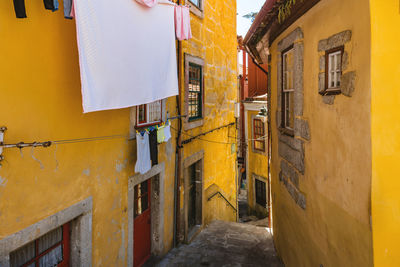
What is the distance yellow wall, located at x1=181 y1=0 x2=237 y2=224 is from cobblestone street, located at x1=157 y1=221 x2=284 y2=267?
3.96 ft

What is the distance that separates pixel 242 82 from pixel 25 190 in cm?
2027

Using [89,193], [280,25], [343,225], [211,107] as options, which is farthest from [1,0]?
[211,107]

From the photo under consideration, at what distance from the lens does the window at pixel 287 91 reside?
5.93 metres

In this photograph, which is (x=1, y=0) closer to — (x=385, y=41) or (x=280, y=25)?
(x=385, y=41)

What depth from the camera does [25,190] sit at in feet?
11.0

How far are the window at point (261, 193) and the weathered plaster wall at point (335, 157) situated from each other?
13.2 metres

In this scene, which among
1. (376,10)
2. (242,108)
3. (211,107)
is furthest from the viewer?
(242,108)

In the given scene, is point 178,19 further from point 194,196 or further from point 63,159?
point 194,196

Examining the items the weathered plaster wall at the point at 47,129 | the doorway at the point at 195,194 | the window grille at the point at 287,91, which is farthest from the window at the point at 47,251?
the doorway at the point at 195,194

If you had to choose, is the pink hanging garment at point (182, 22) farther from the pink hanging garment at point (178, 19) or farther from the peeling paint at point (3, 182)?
the peeling paint at point (3, 182)

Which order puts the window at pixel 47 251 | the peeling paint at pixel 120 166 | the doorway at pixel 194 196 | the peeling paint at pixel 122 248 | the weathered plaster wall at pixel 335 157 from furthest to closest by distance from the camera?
1. the doorway at pixel 194 196
2. the peeling paint at pixel 122 248
3. the peeling paint at pixel 120 166
4. the window at pixel 47 251
5. the weathered plaster wall at pixel 335 157

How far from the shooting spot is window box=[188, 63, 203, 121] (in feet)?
27.8

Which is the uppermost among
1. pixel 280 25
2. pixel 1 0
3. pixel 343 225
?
pixel 280 25

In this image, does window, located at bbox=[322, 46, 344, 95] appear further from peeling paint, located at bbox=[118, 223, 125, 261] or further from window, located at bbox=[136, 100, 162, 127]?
peeling paint, located at bbox=[118, 223, 125, 261]
